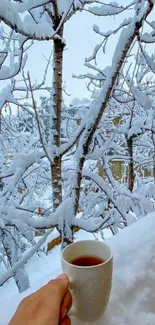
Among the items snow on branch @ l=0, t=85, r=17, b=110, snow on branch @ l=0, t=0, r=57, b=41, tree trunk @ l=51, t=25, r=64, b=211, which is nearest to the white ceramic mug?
snow on branch @ l=0, t=0, r=57, b=41

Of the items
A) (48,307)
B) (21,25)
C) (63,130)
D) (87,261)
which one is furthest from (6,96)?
(48,307)

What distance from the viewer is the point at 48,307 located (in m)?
0.47

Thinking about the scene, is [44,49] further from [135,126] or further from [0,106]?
[135,126]

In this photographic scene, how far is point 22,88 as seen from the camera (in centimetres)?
223

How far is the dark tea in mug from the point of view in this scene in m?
0.59

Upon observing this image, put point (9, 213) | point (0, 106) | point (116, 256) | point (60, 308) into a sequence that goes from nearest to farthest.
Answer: point (60, 308), point (116, 256), point (9, 213), point (0, 106)

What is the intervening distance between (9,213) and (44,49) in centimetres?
112

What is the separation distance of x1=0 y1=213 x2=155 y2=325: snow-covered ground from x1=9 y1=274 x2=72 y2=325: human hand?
0.08 m

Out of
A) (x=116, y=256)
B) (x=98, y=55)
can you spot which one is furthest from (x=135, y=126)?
(x=116, y=256)

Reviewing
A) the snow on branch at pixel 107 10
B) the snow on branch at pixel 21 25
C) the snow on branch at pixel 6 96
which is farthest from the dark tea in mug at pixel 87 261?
the snow on branch at pixel 6 96

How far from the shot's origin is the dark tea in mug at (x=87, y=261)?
0.59 meters

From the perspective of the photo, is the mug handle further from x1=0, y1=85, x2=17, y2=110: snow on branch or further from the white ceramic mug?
x1=0, y1=85, x2=17, y2=110: snow on branch

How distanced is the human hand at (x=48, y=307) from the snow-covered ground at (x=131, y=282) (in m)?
0.08

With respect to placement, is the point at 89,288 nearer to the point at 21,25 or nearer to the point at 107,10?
the point at 21,25
